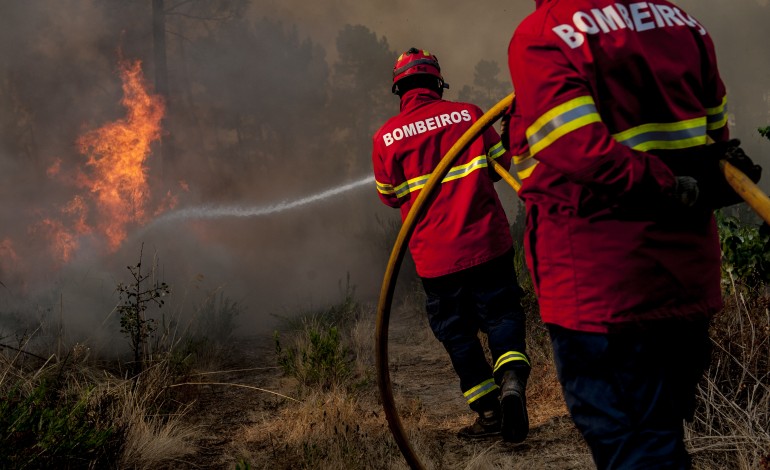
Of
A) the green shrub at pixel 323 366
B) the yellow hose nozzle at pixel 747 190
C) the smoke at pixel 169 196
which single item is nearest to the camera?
the yellow hose nozzle at pixel 747 190

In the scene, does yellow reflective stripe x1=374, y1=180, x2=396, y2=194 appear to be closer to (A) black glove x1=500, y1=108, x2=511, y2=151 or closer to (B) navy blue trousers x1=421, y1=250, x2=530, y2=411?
(B) navy blue trousers x1=421, y1=250, x2=530, y2=411

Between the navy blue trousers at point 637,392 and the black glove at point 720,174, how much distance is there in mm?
333

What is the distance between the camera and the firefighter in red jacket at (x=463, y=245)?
11.4 feet

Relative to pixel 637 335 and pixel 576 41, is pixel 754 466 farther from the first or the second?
pixel 576 41

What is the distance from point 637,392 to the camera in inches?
60.8

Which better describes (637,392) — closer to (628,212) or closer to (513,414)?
(628,212)

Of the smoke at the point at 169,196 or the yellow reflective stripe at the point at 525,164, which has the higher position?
the smoke at the point at 169,196

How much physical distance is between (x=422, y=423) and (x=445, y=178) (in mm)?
1500

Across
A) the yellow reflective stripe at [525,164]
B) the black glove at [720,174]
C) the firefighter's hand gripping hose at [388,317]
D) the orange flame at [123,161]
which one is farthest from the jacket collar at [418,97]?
the orange flame at [123,161]

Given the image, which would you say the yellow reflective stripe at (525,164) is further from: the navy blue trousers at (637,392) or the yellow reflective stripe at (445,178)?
the yellow reflective stripe at (445,178)

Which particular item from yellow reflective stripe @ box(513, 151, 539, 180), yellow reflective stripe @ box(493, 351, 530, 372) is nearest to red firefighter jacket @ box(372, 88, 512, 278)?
yellow reflective stripe @ box(493, 351, 530, 372)

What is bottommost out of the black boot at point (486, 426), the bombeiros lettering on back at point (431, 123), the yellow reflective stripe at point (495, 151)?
the black boot at point (486, 426)

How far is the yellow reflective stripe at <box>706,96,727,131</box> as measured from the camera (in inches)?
68.0

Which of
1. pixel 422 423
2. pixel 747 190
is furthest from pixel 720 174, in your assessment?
pixel 422 423
